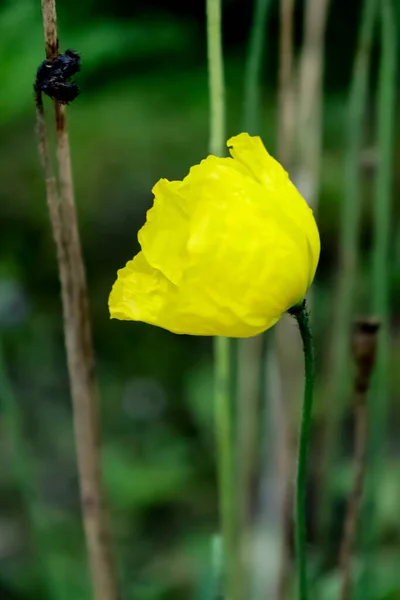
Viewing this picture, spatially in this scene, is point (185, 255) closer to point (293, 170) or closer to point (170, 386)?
point (293, 170)

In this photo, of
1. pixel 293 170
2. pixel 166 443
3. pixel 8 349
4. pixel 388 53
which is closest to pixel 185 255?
pixel 388 53

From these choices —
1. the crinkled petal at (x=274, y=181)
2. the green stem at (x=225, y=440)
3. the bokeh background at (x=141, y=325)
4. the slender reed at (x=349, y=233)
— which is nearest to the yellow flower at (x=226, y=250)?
the crinkled petal at (x=274, y=181)

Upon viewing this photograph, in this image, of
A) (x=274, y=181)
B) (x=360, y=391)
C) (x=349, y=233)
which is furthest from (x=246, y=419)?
(x=274, y=181)

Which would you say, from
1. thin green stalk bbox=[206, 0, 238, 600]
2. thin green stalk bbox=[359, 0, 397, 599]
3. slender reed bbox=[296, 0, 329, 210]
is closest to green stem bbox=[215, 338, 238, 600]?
thin green stalk bbox=[206, 0, 238, 600]

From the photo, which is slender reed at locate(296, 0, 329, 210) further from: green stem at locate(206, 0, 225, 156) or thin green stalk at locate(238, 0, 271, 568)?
green stem at locate(206, 0, 225, 156)

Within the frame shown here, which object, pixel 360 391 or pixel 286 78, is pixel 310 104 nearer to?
pixel 286 78

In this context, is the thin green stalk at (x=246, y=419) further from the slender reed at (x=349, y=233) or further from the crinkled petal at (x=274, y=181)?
the crinkled petal at (x=274, y=181)
